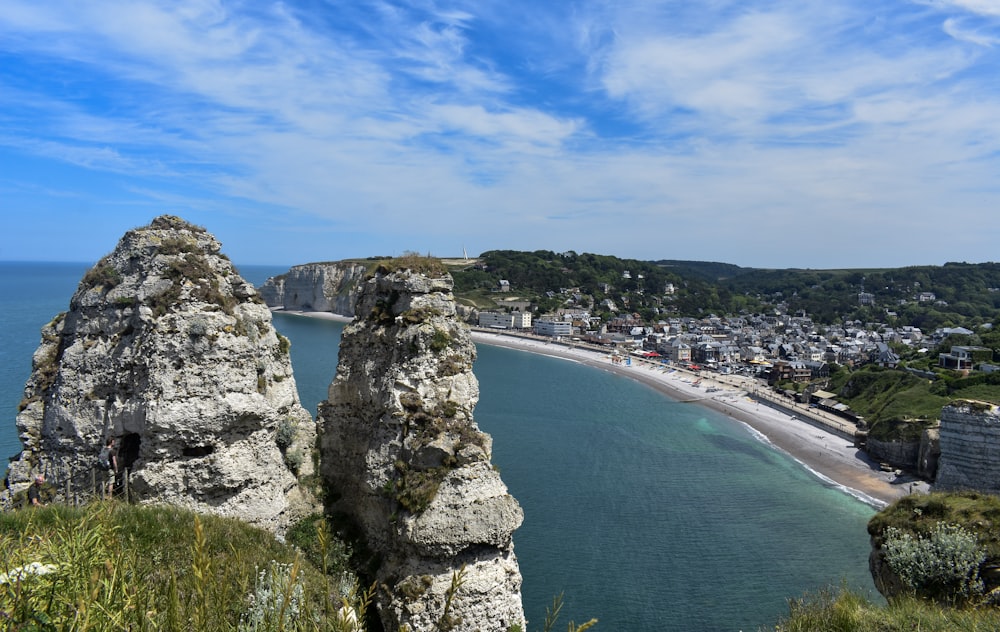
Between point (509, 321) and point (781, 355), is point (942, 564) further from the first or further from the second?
point (509, 321)

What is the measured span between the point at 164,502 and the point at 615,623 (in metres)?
19.4

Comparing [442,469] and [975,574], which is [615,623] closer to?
[975,574]

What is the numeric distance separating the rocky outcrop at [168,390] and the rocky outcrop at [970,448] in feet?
142

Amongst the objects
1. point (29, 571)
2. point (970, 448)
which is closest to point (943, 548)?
point (29, 571)

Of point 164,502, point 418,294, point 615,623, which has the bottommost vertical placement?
point 615,623

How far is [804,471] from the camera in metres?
49.1

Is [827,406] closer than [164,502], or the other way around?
[164,502]

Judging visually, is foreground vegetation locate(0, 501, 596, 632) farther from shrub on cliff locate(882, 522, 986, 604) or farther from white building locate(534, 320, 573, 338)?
white building locate(534, 320, 573, 338)

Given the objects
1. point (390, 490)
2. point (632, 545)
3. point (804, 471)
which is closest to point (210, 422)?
point (390, 490)

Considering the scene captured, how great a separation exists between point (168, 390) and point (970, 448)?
47252 mm

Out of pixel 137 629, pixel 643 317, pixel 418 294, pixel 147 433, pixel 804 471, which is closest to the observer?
pixel 137 629

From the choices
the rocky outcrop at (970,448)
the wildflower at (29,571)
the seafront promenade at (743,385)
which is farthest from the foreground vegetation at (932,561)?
the seafront promenade at (743,385)

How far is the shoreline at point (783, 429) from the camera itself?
45.5 m

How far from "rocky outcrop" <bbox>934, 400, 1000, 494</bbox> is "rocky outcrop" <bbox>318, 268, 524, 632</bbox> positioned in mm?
39400
